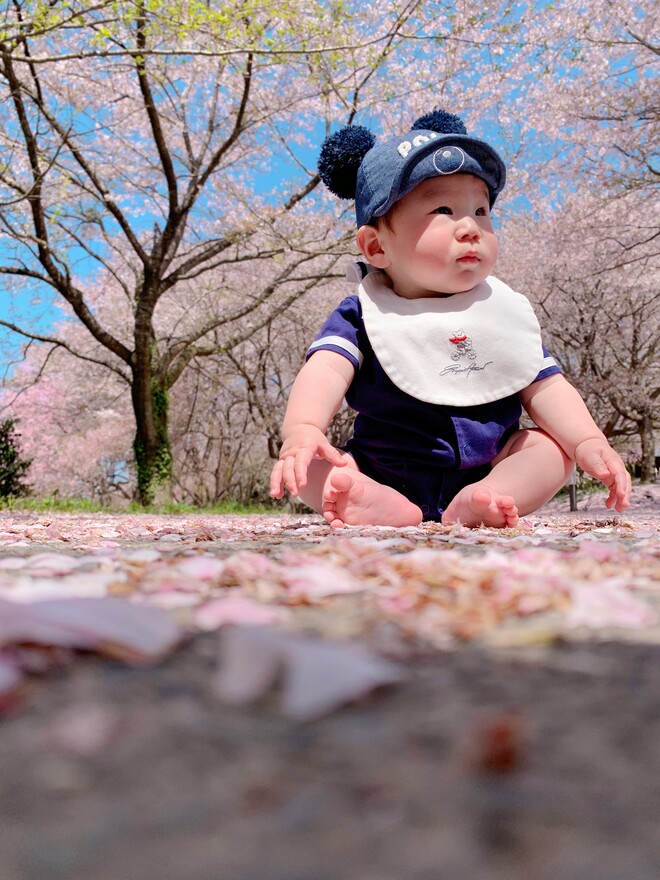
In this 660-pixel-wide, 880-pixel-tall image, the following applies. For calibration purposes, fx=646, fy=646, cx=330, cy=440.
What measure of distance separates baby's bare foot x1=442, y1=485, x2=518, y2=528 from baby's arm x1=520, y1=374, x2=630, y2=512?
367mm

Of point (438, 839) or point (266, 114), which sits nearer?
point (438, 839)

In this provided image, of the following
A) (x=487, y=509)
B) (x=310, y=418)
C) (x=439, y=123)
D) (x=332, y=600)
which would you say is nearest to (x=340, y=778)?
(x=332, y=600)

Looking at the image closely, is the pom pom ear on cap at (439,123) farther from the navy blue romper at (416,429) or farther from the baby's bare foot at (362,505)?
the baby's bare foot at (362,505)

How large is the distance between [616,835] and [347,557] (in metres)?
0.74

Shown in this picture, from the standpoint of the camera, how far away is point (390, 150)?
100 inches

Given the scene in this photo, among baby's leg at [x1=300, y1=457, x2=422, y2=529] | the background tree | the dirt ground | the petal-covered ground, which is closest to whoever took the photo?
the dirt ground

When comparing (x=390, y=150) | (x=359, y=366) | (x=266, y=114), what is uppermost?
(x=266, y=114)

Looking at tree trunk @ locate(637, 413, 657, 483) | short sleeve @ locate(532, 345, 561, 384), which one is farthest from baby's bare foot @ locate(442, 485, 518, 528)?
tree trunk @ locate(637, 413, 657, 483)

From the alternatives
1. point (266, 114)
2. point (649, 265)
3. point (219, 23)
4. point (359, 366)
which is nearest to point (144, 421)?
point (266, 114)

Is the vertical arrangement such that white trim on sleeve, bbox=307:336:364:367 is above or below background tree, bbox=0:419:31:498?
above

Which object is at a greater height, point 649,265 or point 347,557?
point 649,265

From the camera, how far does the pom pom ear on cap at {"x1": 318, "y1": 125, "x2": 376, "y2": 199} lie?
115 inches

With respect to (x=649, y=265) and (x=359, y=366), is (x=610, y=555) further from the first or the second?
(x=649, y=265)

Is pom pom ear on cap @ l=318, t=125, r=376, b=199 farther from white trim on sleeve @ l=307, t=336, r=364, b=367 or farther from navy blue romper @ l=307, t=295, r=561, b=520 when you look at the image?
white trim on sleeve @ l=307, t=336, r=364, b=367
